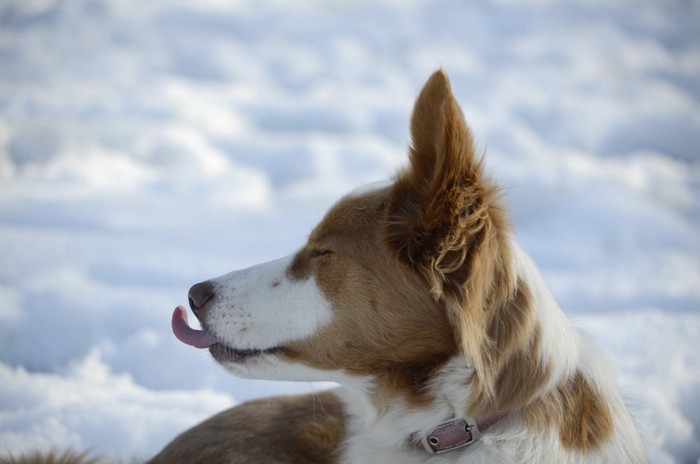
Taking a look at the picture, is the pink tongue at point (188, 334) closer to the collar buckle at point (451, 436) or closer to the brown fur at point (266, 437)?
the brown fur at point (266, 437)

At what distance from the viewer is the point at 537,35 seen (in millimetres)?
10758

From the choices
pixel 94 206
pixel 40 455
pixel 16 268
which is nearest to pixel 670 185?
pixel 94 206

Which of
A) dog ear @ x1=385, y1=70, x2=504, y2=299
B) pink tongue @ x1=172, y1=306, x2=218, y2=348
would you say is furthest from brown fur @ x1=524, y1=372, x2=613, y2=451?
pink tongue @ x1=172, y1=306, x2=218, y2=348

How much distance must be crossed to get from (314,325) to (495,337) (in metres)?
0.56

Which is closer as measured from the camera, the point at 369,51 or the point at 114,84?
the point at 114,84

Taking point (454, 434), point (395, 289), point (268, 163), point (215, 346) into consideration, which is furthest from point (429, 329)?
point (268, 163)

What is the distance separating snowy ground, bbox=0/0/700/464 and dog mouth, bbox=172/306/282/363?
941mm

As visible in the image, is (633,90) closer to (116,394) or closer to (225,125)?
(225,125)

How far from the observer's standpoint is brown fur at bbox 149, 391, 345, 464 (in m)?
2.63

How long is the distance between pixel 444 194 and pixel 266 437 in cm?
113

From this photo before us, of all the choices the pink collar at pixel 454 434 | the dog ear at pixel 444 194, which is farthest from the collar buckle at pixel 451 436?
the dog ear at pixel 444 194

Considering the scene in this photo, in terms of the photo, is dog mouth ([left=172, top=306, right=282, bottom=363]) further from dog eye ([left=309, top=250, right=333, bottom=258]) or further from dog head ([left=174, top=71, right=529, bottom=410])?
dog eye ([left=309, top=250, right=333, bottom=258])

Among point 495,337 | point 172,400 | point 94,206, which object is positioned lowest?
point 172,400

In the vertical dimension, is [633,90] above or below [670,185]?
above
